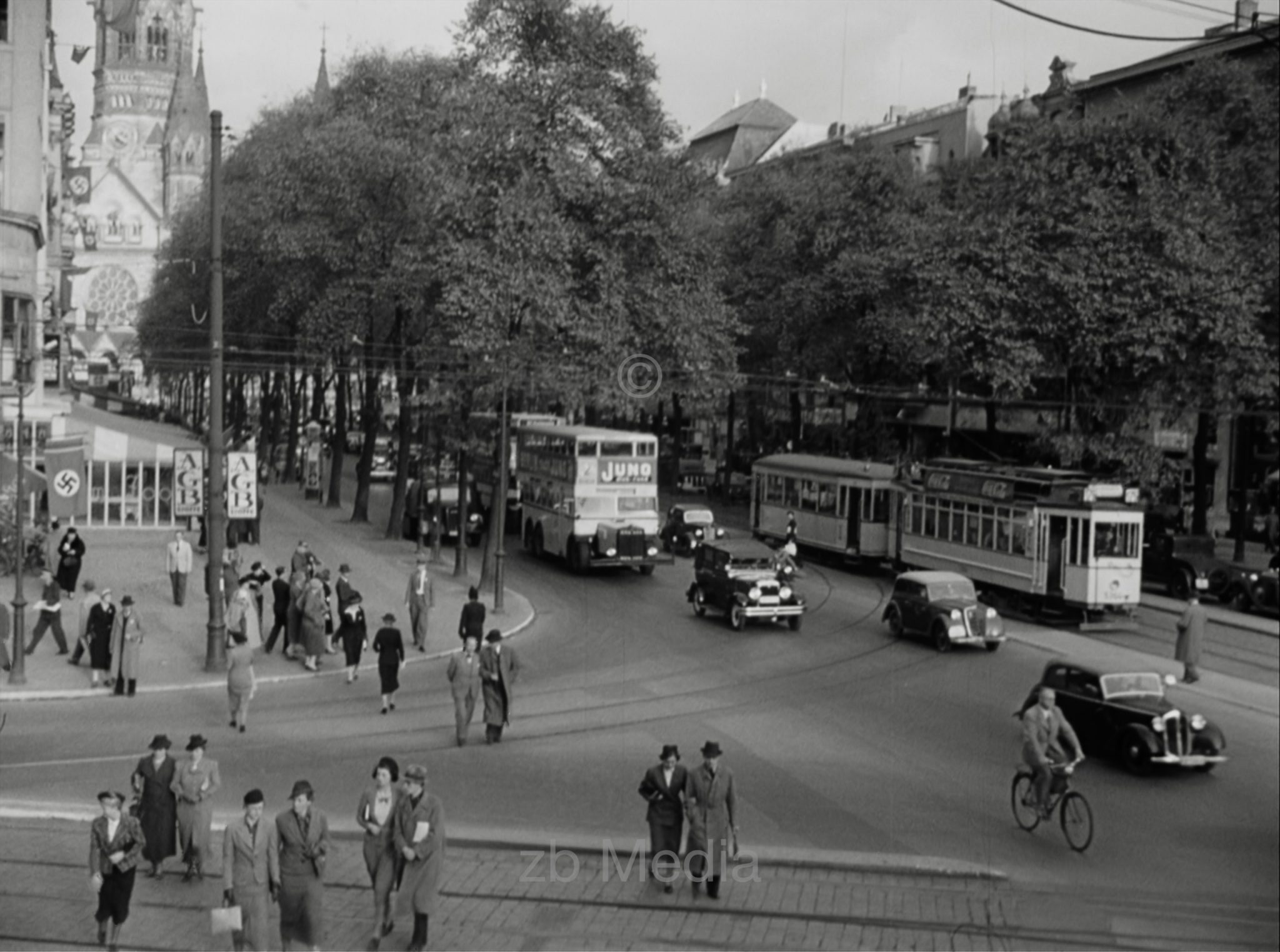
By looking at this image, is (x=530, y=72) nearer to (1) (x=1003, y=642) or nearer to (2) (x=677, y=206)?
(2) (x=677, y=206)

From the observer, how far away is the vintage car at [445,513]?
3644 centimetres

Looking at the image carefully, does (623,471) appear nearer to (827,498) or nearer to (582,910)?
(827,498)

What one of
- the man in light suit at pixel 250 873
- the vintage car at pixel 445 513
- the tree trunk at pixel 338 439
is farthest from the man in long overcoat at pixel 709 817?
the tree trunk at pixel 338 439

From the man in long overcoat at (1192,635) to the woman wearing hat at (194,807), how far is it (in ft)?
27.4

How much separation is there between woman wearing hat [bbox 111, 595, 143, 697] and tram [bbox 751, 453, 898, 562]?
623 inches

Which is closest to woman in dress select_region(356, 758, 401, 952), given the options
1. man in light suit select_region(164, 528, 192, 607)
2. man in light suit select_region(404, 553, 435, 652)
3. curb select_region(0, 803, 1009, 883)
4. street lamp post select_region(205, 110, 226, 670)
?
curb select_region(0, 803, 1009, 883)

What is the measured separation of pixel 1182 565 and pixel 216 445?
1407 centimetres

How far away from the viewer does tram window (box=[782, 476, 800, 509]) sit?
119 ft

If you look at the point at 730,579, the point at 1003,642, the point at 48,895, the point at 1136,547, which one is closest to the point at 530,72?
the point at 730,579

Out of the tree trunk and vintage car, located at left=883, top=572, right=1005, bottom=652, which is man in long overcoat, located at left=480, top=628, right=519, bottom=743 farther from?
the tree trunk

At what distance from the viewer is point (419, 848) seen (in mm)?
10648

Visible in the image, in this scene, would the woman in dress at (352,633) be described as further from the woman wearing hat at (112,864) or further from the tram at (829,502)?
the tram at (829,502)

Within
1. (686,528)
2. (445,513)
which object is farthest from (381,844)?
(445,513)

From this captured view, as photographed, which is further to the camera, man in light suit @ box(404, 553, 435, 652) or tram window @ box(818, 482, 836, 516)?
tram window @ box(818, 482, 836, 516)
